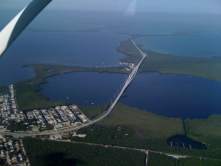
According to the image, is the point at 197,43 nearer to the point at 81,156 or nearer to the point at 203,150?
the point at 203,150

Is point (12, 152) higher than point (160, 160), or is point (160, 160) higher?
point (160, 160)

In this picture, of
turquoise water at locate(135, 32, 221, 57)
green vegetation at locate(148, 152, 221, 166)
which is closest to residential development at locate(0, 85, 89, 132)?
green vegetation at locate(148, 152, 221, 166)

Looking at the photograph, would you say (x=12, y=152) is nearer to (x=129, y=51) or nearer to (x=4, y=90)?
(x=4, y=90)

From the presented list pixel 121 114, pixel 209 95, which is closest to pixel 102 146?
pixel 121 114

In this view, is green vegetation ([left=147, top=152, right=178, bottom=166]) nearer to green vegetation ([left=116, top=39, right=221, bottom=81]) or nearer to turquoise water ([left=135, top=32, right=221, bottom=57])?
green vegetation ([left=116, top=39, right=221, bottom=81])

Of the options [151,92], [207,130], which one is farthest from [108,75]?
[207,130]

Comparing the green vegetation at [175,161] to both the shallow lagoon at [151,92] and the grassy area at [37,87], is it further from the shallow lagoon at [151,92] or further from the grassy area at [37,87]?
the grassy area at [37,87]
